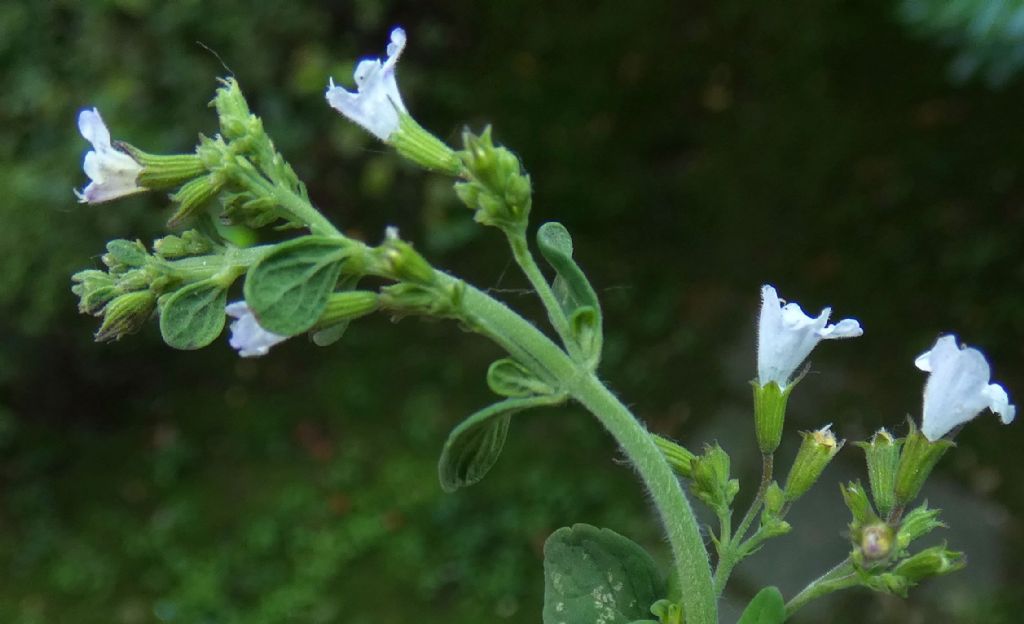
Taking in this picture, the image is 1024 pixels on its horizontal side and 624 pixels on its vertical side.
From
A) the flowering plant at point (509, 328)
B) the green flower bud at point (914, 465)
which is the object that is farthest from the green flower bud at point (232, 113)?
the green flower bud at point (914, 465)

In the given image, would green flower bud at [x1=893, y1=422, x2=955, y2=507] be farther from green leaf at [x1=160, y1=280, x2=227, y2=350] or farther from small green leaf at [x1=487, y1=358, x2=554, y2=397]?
green leaf at [x1=160, y1=280, x2=227, y2=350]

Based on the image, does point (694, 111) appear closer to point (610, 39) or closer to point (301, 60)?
point (610, 39)

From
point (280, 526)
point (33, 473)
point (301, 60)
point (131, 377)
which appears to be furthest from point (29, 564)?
point (301, 60)

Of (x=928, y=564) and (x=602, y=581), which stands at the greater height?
(x=928, y=564)

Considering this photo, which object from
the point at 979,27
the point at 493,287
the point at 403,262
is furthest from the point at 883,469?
the point at 493,287

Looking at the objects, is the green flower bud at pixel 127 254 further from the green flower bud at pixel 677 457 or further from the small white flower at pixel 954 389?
the small white flower at pixel 954 389

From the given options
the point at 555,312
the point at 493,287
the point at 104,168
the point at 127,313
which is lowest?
the point at 127,313

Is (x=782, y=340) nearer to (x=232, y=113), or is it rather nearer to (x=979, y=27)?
(x=232, y=113)
